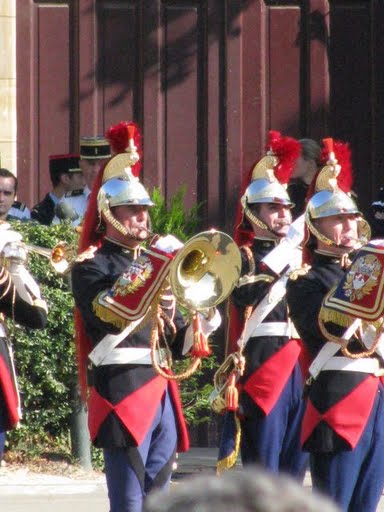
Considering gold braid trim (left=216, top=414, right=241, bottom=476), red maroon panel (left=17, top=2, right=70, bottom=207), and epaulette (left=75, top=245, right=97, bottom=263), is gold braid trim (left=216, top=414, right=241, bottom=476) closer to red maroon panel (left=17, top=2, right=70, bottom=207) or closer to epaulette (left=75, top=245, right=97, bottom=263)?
epaulette (left=75, top=245, right=97, bottom=263)

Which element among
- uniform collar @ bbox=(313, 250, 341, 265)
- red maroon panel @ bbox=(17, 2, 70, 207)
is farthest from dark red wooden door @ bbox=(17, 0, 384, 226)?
uniform collar @ bbox=(313, 250, 341, 265)

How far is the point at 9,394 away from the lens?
4523mm

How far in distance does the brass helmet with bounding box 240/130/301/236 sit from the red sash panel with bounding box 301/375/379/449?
103 cm

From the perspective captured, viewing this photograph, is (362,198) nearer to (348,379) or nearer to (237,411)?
(237,411)

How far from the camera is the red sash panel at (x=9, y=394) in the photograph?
14.8 feet

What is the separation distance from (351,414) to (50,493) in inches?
102

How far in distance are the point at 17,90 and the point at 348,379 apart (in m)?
4.29

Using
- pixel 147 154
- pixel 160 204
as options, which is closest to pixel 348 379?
pixel 160 204

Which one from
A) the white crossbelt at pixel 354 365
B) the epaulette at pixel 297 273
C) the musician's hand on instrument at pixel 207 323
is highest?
the epaulette at pixel 297 273

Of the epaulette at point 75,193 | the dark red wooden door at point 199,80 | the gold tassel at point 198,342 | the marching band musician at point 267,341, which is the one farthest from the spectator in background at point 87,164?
the gold tassel at point 198,342

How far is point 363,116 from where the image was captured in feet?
27.3

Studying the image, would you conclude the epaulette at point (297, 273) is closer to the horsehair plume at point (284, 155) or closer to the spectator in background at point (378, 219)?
the horsehair plume at point (284, 155)

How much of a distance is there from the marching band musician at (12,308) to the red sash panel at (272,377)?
3.26 feet

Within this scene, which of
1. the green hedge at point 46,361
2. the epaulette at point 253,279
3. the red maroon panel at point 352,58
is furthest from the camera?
the red maroon panel at point 352,58
